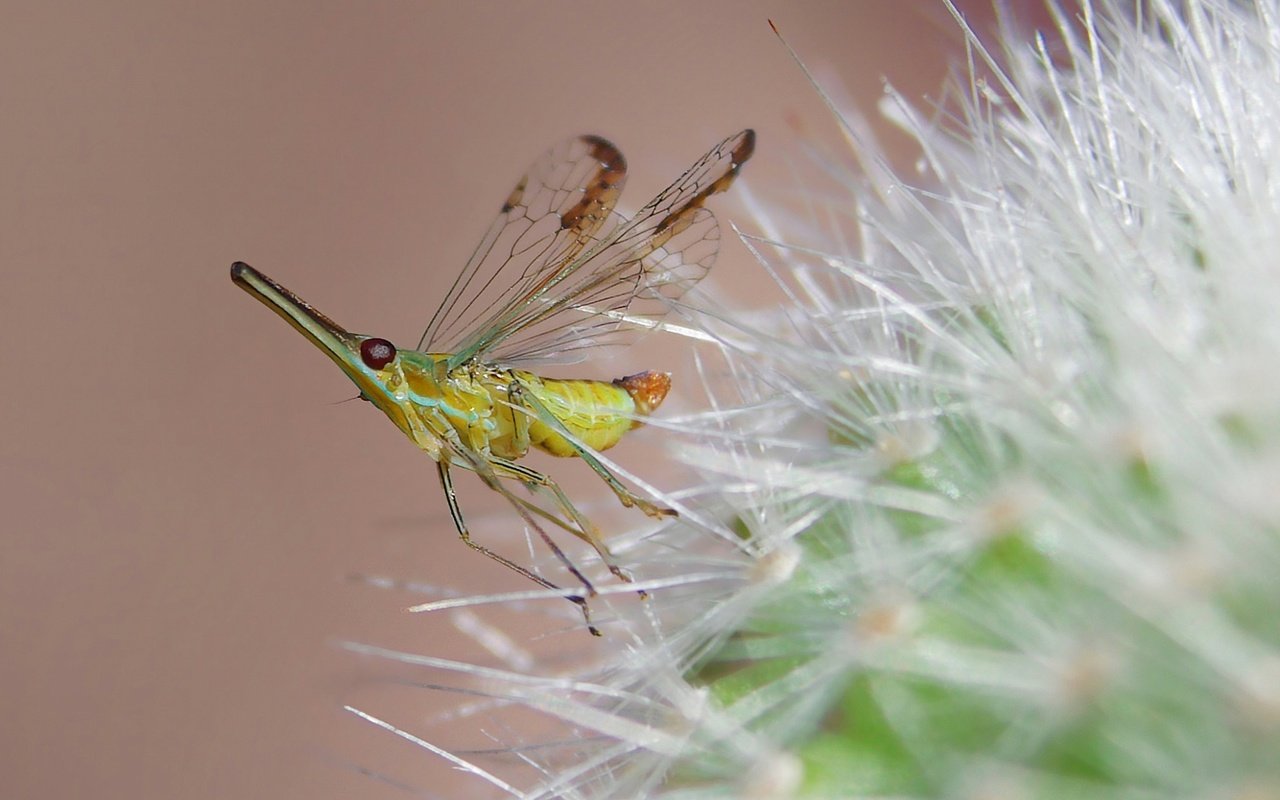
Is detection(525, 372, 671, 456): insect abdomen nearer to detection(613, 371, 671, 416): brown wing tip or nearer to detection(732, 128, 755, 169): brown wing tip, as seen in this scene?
detection(613, 371, 671, 416): brown wing tip

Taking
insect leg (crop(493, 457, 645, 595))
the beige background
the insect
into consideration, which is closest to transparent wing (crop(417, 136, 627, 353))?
the insect

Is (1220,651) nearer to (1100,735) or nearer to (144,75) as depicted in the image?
(1100,735)

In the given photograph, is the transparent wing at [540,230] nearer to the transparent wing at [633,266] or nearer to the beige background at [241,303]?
the transparent wing at [633,266]

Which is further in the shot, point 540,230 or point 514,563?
point 540,230

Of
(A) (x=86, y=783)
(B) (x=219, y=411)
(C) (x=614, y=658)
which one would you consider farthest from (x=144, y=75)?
(C) (x=614, y=658)

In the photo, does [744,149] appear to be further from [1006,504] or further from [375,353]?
[1006,504]

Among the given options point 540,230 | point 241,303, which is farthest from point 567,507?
point 241,303
